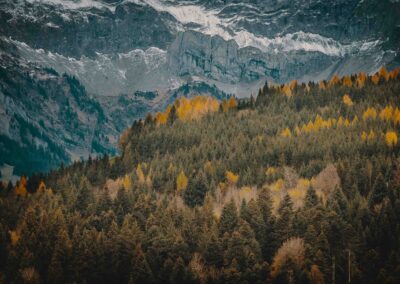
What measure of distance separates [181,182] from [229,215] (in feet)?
143

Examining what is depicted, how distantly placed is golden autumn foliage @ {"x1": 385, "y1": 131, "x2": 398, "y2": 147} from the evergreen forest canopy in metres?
0.45

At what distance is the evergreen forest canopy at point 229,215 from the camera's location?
4296 inches

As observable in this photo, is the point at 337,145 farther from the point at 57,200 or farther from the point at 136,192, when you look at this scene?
the point at 57,200

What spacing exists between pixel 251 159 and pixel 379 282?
247 feet

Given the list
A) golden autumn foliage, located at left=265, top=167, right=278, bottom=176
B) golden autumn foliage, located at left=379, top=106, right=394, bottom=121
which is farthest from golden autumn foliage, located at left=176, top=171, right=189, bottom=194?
golden autumn foliage, located at left=379, top=106, right=394, bottom=121

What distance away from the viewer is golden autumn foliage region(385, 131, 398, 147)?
158m

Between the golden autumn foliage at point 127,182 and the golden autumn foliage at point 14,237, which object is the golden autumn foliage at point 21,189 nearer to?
the golden autumn foliage at point 127,182

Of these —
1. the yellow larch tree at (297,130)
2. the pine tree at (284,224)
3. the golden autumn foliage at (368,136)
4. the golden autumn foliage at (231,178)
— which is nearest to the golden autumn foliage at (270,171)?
the golden autumn foliage at (231,178)

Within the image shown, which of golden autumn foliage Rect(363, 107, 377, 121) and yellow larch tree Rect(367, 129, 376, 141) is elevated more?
golden autumn foliage Rect(363, 107, 377, 121)

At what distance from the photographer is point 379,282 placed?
3927 inches

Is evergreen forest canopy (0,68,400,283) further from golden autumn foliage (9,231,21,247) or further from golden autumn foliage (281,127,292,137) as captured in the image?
golden autumn foliage (9,231,21,247)

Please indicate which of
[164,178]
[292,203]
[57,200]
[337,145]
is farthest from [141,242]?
[337,145]

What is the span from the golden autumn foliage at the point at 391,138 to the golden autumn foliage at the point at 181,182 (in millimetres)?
46880

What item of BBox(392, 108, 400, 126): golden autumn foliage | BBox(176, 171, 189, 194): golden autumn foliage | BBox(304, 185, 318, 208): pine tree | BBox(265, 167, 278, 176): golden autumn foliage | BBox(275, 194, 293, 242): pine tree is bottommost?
BBox(275, 194, 293, 242): pine tree
